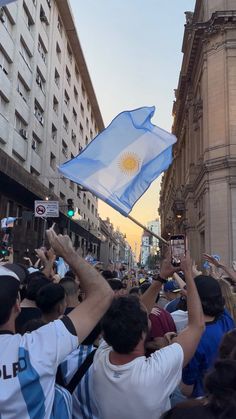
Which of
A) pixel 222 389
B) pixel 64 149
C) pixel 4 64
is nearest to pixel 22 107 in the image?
pixel 4 64

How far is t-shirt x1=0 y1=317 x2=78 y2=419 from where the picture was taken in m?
1.93

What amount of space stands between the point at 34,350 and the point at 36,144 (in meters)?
31.1

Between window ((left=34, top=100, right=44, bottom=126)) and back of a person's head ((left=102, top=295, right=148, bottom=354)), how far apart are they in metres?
30.0

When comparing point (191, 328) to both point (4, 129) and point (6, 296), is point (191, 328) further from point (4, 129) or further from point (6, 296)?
point (4, 129)

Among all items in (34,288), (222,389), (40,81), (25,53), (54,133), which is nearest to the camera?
(222,389)

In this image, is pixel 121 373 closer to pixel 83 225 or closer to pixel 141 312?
pixel 141 312

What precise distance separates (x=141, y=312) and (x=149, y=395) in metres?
0.44

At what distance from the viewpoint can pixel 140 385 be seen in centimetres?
218

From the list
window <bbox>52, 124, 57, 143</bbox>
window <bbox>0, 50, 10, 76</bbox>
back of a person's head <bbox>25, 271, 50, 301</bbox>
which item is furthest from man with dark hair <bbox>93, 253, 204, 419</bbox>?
window <bbox>52, 124, 57, 143</bbox>

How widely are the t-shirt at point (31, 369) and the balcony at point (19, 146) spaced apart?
25206mm

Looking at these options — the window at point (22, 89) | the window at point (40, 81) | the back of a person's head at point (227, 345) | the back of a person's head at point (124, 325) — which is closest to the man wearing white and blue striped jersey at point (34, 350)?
the back of a person's head at point (124, 325)

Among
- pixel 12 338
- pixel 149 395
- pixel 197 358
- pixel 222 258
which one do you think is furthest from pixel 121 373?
pixel 222 258

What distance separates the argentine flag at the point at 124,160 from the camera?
6098 mm

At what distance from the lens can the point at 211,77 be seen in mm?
28469
